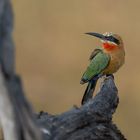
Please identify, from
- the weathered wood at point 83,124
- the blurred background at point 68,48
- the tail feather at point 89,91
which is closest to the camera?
the weathered wood at point 83,124

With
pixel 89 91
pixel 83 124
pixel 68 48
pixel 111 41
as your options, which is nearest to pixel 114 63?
pixel 111 41

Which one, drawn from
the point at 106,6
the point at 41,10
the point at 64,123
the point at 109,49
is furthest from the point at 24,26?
Result: the point at 64,123

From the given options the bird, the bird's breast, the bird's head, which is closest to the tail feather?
the bird

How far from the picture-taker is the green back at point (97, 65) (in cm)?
279

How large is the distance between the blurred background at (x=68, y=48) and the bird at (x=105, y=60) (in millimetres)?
2371

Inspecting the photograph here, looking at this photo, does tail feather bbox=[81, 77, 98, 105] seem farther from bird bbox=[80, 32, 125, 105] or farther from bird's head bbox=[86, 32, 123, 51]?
bird's head bbox=[86, 32, 123, 51]

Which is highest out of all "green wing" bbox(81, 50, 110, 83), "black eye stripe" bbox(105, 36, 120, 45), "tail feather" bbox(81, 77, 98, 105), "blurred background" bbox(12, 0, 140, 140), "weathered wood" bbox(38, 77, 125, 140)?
"blurred background" bbox(12, 0, 140, 140)

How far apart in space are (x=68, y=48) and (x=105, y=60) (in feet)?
15.0

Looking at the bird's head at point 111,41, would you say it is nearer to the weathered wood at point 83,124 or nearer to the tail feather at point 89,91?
the tail feather at point 89,91

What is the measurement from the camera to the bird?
2832mm

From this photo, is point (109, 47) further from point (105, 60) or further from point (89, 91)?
point (89, 91)

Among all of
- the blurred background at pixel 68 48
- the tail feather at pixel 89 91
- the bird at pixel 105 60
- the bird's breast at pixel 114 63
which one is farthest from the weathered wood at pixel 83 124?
the blurred background at pixel 68 48

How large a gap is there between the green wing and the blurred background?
2514mm

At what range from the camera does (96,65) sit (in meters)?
2.96
